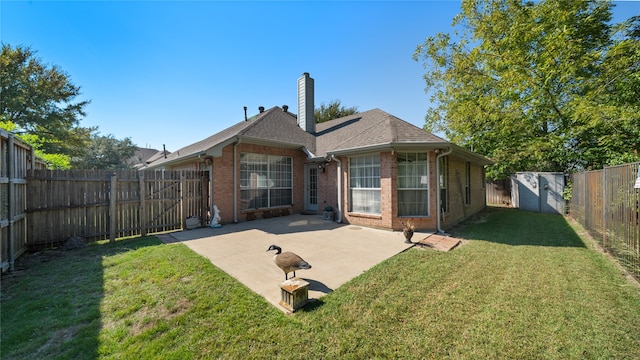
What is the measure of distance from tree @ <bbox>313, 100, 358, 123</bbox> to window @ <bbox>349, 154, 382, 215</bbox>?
1837 cm

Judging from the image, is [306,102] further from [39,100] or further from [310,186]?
[39,100]

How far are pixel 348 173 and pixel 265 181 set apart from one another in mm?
3767

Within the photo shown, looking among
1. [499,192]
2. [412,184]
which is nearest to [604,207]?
[412,184]

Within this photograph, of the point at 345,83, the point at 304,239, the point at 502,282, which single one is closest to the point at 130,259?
the point at 304,239

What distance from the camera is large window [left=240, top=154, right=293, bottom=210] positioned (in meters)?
9.57

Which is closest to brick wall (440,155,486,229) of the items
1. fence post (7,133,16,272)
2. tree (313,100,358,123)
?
fence post (7,133,16,272)

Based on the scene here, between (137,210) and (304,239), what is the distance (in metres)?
5.35

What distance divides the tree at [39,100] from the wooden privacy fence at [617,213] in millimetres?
29499

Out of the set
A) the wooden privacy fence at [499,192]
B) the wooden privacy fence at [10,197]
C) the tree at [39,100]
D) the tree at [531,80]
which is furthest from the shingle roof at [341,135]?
the tree at [39,100]

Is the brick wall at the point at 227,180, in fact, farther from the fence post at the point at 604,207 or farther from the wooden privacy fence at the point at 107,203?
the fence post at the point at 604,207

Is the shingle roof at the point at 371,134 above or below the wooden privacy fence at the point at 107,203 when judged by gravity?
above

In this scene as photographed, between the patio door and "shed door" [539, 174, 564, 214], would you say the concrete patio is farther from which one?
"shed door" [539, 174, 564, 214]

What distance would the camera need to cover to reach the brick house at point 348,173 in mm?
7570

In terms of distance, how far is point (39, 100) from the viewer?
58.5 feet
